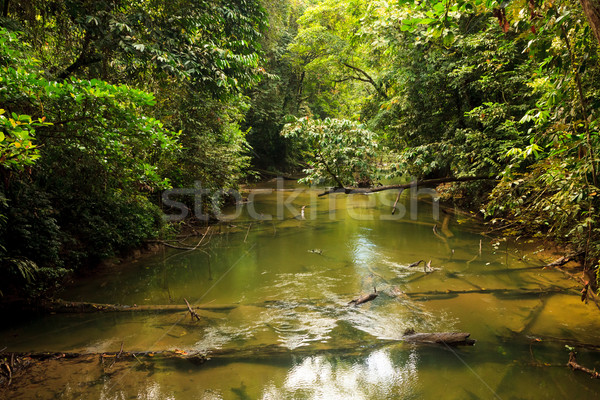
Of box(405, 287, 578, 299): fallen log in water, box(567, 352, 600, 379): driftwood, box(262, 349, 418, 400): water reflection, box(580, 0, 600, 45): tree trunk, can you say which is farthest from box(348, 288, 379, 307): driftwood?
box(580, 0, 600, 45): tree trunk

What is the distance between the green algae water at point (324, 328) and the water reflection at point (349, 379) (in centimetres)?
2

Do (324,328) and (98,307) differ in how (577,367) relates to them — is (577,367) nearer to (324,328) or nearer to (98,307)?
(324,328)

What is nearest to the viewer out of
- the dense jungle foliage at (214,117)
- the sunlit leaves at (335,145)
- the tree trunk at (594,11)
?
the tree trunk at (594,11)

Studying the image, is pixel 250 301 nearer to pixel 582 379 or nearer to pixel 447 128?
pixel 582 379

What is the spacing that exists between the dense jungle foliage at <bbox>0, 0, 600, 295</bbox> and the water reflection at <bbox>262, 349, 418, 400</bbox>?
7.44 ft

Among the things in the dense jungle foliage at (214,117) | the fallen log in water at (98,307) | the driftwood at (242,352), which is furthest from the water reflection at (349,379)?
the dense jungle foliage at (214,117)

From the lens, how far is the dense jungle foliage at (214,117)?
3301 mm

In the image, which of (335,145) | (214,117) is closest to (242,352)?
(335,145)

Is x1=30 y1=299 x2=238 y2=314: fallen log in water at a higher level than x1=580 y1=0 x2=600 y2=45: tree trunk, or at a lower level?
A: lower

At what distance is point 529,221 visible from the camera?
4.62 meters

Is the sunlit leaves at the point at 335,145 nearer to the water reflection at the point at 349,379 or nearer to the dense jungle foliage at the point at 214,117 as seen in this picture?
the dense jungle foliage at the point at 214,117

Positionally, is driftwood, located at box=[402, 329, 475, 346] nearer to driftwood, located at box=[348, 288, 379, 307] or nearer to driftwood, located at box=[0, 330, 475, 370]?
driftwood, located at box=[0, 330, 475, 370]

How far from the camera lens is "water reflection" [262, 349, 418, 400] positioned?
3.53m

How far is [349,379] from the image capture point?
3.76 metres
